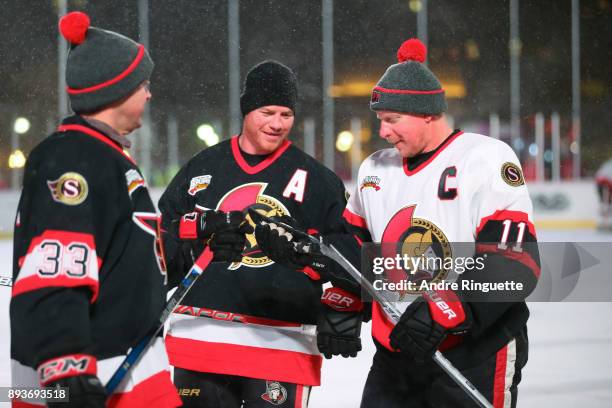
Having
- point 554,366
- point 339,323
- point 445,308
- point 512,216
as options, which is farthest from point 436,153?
point 554,366

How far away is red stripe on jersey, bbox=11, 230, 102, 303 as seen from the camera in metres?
1.42

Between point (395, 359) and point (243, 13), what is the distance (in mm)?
8731

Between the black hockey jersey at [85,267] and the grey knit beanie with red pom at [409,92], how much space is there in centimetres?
64

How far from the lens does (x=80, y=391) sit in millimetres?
1391

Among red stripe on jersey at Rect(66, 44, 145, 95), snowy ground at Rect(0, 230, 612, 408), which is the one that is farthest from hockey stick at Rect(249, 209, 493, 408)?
snowy ground at Rect(0, 230, 612, 408)

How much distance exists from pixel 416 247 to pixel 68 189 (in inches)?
32.4

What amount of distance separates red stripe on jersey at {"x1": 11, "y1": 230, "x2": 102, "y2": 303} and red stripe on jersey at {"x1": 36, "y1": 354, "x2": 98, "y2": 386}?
0.11 metres

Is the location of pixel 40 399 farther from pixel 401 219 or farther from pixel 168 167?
pixel 168 167

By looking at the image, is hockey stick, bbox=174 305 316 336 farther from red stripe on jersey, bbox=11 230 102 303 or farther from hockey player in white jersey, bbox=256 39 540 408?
red stripe on jersey, bbox=11 230 102 303

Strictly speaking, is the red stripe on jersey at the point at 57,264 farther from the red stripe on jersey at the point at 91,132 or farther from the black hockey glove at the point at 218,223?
the black hockey glove at the point at 218,223

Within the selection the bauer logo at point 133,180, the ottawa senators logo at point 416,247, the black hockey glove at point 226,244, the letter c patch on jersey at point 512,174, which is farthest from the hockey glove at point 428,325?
the bauer logo at point 133,180

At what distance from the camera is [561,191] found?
9.76 m

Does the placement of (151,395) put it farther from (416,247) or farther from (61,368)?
(416,247)

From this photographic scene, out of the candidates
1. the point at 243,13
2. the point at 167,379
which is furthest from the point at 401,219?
the point at 243,13
